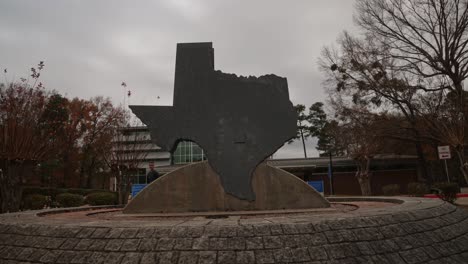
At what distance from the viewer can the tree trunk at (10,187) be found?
14.6 metres

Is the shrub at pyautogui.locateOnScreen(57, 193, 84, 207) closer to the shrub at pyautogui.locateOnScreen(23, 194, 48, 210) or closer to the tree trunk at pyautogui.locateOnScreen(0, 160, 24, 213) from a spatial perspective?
the shrub at pyautogui.locateOnScreen(23, 194, 48, 210)

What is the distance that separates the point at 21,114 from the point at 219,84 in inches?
515

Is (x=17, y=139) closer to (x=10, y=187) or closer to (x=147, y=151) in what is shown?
(x=10, y=187)

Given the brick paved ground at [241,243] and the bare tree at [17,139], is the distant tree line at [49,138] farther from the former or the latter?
the brick paved ground at [241,243]

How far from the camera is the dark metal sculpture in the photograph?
7.90m

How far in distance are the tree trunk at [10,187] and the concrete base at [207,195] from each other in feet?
32.5

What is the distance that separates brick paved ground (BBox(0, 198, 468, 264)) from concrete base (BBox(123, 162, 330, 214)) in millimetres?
2717

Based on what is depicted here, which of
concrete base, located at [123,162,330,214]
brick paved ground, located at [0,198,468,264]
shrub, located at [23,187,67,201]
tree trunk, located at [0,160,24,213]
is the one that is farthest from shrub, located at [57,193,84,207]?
brick paved ground, located at [0,198,468,264]

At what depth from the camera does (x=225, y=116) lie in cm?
817

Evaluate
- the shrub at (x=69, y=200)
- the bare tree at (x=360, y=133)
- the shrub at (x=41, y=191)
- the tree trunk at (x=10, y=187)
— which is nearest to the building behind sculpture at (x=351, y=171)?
the bare tree at (x=360, y=133)

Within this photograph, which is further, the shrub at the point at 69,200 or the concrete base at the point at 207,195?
the shrub at the point at 69,200

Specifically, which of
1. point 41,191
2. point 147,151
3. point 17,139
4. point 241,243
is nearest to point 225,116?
point 241,243

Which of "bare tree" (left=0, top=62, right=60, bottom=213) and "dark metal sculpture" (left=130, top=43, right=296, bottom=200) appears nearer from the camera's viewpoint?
"dark metal sculpture" (left=130, top=43, right=296, bottom=200)

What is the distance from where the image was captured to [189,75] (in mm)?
8406
